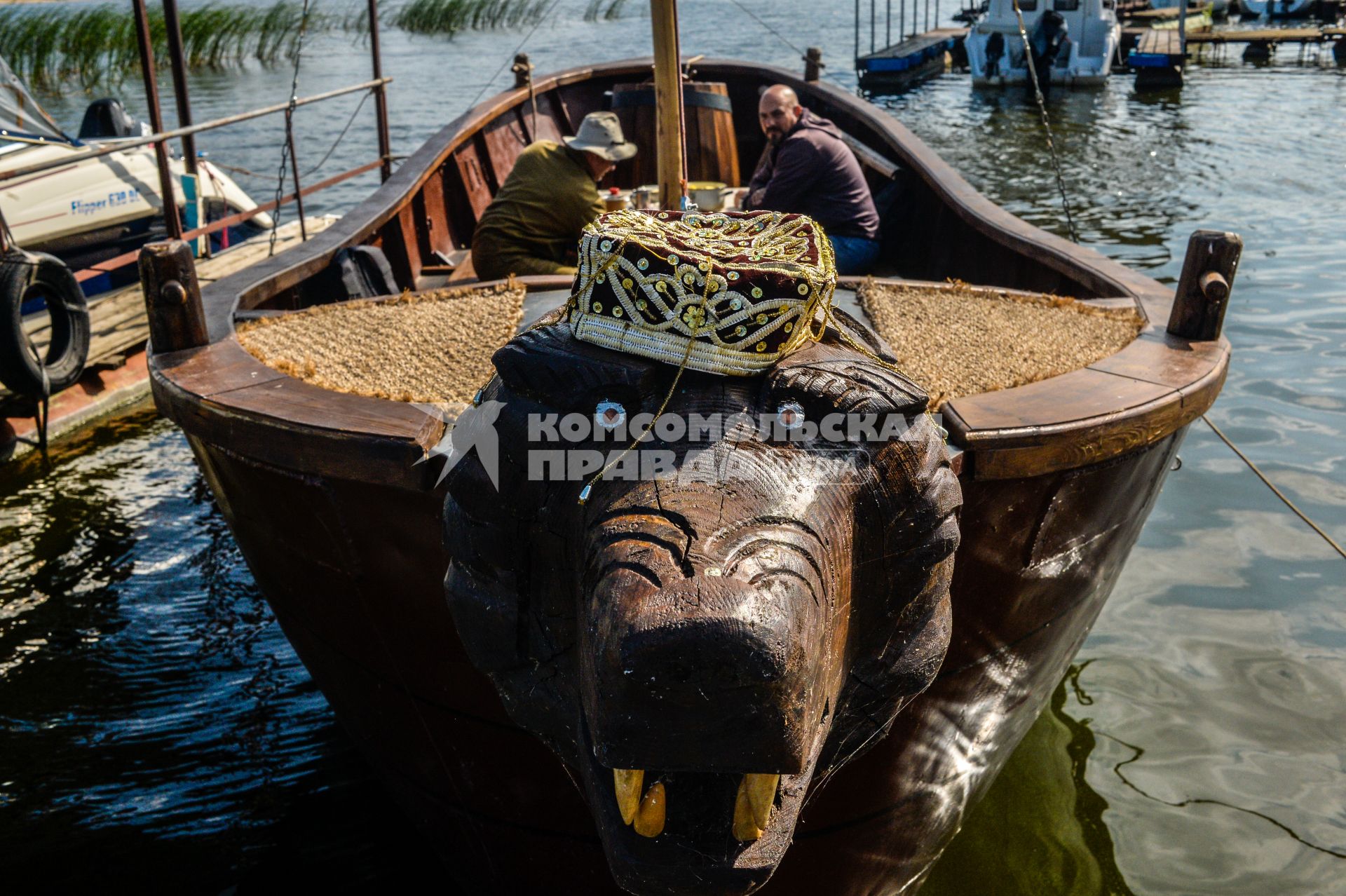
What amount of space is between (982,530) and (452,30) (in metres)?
29.1

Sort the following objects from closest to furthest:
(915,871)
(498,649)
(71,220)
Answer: (498,649) < (915,871) < (71,220)

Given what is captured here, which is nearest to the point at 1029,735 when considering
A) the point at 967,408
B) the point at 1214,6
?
the point at 967,408

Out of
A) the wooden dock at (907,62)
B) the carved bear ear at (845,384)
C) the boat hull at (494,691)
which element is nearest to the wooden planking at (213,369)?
the boat hull at (494,691)

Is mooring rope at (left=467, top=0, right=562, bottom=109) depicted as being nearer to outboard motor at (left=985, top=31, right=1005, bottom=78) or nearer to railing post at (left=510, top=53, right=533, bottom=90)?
railing post at (left=510, top=53, right=533, bottom=90)

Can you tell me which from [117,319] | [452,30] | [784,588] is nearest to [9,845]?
[784,588]

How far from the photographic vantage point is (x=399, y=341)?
130 inches

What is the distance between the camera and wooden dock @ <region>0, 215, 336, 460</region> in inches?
272

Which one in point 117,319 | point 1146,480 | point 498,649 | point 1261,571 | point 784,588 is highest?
point 784,588

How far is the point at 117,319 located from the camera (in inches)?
315

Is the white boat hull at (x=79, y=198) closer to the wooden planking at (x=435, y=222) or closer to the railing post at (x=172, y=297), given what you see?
the wooden planking at (x=435, y=222)

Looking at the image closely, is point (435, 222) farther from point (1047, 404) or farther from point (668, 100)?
point (1047, 404)

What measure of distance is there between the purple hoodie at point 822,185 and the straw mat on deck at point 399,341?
83.6 inches

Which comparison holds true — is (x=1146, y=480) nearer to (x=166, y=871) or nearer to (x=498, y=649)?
(x=498, y=649)

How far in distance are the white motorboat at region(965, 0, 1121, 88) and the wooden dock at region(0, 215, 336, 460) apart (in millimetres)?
19699
